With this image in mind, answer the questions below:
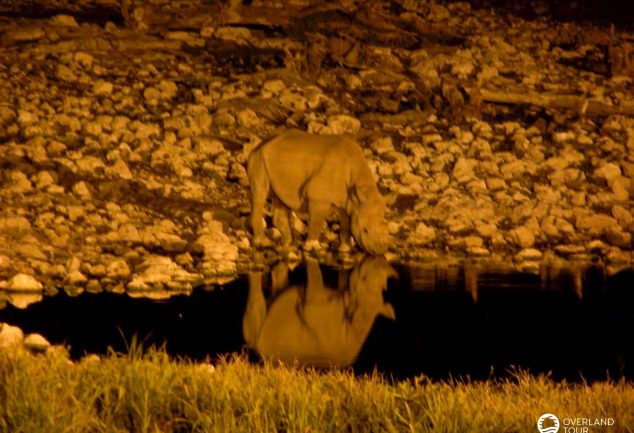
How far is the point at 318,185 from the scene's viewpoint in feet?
37.0

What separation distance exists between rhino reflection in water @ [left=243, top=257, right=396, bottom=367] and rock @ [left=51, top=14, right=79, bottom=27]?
8984mm

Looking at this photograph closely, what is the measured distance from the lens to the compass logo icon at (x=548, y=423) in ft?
15.9

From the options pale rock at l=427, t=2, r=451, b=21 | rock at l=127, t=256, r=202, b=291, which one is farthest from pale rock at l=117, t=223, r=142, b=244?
pale rock at l=427, t=2, r=451, b=21

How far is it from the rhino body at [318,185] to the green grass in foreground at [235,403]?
17.8 feet

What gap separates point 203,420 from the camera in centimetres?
488

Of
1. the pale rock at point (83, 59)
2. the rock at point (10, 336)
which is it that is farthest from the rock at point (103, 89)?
the rock at point (10, 336)

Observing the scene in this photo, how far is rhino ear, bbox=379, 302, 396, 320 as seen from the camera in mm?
8492

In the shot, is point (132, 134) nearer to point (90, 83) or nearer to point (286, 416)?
point (90, 83)

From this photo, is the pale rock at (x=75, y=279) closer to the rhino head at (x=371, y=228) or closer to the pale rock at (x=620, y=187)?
the rhino head at (x=371, y=228)

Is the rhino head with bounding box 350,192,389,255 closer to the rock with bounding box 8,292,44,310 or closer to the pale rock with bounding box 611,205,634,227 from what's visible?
the pale rock with bounding box 611,205,634,227

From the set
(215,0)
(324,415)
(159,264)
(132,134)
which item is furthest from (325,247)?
(215,0)

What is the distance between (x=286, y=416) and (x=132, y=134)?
9.04 meters

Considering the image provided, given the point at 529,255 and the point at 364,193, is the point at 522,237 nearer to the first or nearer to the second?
the point at 529,255

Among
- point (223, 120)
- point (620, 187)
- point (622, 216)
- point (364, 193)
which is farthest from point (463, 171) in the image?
point (223, 120)
